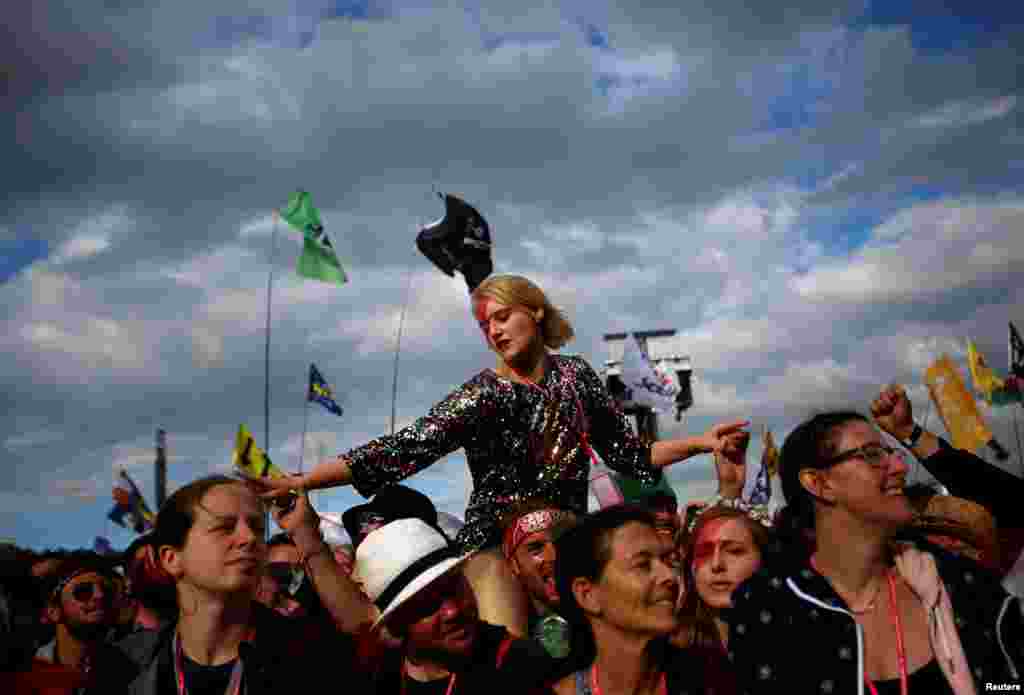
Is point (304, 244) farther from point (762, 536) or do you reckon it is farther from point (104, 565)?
point (762, 536)

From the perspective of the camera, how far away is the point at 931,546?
10.3 feet

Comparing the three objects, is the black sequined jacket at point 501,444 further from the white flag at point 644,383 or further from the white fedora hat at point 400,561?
the white flag at point 644,383

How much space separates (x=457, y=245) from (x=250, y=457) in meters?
6.88

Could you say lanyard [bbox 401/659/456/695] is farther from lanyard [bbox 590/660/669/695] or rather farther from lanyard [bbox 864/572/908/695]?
lanyard [bbox 864/572/908/695]

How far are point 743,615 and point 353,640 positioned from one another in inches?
64.2

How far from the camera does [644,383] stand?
14.1m

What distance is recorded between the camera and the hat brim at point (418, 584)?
3801mm

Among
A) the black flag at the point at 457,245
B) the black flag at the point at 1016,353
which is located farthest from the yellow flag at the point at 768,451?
the black flag at the point at 457,245

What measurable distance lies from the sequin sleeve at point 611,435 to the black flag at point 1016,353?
682 inches

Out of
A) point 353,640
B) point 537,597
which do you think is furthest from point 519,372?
point 353,640

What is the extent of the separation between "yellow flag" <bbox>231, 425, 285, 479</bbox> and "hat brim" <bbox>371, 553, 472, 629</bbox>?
10.0 meters

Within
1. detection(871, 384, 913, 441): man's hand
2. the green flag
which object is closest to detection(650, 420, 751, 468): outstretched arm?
detection(871, 384, 913, 441): man's hand

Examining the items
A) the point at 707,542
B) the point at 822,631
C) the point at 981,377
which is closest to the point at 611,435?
the point at 707,542

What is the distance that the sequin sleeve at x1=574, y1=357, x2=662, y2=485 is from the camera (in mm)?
4668
